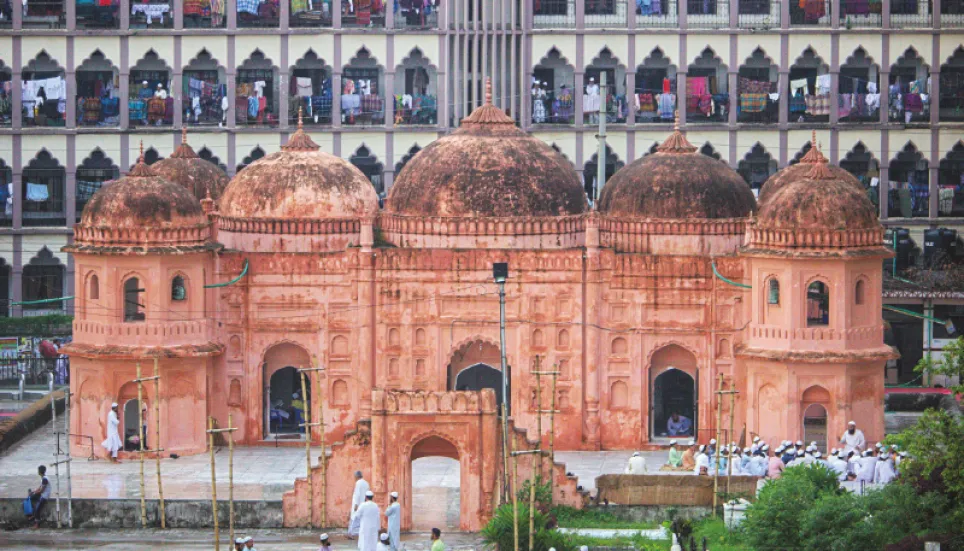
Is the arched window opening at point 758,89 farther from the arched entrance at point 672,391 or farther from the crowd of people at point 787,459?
the crowd of people at point 787,459

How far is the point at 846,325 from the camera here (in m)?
45.0

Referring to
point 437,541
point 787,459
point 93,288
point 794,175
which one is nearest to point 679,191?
point 794,175

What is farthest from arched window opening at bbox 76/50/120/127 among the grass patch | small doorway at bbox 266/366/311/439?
the grass patch

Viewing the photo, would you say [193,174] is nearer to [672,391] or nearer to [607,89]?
[672,391]

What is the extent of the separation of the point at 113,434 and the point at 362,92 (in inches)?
776

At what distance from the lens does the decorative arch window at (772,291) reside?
4566 centimetres

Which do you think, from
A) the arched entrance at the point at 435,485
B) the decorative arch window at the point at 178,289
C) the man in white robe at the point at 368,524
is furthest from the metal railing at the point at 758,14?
the man in white robe at the point at 368,524

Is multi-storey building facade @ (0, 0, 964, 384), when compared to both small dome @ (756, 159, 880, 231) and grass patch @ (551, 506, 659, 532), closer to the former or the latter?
small dome @ (756, 159, 880, 231)

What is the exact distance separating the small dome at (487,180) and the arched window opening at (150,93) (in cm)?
1635

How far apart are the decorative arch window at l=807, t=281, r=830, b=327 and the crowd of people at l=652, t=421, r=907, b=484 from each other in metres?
2.52

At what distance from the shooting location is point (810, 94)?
210 feet

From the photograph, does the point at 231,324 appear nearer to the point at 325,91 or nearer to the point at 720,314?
the point at 720,314

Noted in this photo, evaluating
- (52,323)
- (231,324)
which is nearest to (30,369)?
(52,323)

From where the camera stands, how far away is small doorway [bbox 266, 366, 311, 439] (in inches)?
1902
